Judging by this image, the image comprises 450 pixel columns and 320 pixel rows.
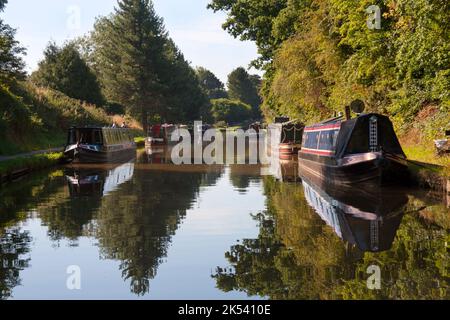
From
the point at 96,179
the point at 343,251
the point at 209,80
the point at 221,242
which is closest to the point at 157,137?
the point at 96,179

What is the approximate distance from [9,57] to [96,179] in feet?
32.7

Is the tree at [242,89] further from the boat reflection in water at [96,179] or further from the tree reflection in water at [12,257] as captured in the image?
the tree reflection in water at [12,257]

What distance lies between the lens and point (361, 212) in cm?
1469

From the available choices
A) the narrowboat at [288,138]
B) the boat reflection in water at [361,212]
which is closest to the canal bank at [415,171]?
the boat reflection in water at [361,212]

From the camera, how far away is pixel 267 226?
12906 mm

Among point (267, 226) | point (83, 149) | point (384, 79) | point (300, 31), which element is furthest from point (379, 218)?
point (300, 31)

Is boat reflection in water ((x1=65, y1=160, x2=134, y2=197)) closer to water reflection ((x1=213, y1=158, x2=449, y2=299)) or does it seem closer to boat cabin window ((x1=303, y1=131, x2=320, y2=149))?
water reflection ((x1=213, y1=158, x2=449, y2=299))

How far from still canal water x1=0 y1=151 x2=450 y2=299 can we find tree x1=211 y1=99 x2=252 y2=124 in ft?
376

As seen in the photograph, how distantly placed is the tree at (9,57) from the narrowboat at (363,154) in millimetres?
15734

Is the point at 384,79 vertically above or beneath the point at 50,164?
above

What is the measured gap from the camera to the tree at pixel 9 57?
29511 mm

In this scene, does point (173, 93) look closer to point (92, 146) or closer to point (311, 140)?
point (92, 146)

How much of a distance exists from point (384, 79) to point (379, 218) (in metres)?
15.3
